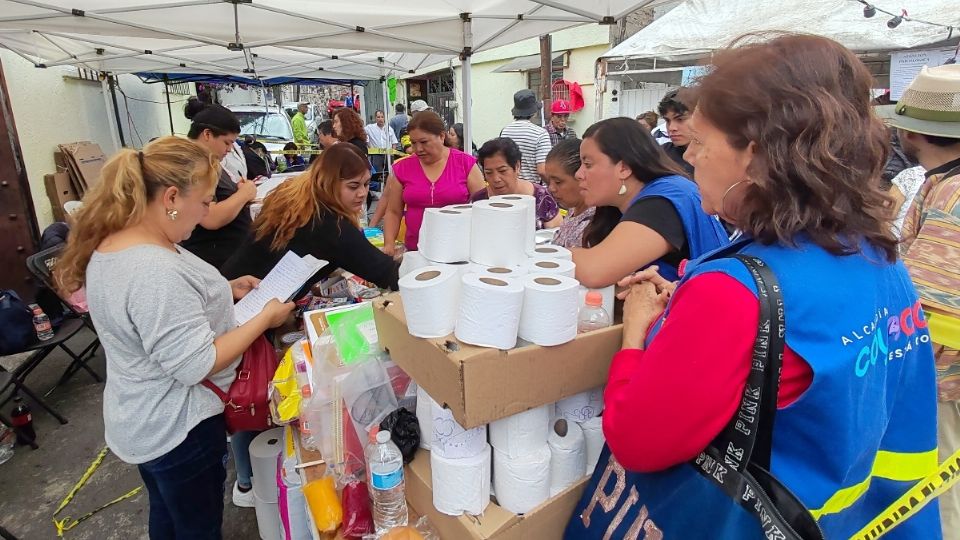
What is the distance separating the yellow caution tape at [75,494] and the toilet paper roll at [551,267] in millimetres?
2705

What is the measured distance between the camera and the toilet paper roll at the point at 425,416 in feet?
4.34

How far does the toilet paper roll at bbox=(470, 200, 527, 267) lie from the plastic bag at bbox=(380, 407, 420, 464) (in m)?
0.48

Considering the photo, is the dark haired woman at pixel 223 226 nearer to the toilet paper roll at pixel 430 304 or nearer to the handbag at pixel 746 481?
the toilet paper roll at pixel 430 304

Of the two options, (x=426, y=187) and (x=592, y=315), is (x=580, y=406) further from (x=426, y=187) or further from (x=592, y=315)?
(x=426, y=187)

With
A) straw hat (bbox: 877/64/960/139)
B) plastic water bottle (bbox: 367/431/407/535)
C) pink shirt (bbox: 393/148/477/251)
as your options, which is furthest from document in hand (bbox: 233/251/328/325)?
straw hat (bbox: 877/64/960/139)

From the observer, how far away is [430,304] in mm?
1169

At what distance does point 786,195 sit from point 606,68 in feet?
25.1

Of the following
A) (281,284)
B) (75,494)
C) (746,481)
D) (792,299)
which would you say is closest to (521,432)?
(746,481)

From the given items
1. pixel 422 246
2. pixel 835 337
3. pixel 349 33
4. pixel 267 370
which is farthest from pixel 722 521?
pixel 349 33

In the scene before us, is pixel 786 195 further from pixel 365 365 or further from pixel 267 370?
pixel 267 370

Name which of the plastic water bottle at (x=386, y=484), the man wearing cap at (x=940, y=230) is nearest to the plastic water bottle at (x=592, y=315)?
the plastic water bottle at (x=386, y=484)

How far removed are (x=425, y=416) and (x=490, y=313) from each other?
0.43m

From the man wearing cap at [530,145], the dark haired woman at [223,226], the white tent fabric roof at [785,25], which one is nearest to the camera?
the dark haired woman at [223,226]

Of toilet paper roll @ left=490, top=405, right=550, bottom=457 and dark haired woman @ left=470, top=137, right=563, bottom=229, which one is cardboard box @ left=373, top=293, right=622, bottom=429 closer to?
toilet paper roll @ left=490, top=405, right=550, bottom=457
